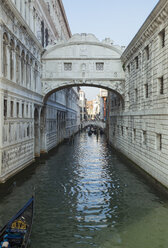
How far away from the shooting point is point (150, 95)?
1320cm

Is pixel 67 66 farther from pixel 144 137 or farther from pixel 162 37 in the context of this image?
pixel 162 37

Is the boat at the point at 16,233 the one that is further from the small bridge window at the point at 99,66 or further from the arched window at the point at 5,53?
the small bridge window at the point at 99,66

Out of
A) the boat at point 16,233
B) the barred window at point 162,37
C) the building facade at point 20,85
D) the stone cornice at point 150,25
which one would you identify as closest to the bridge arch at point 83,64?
the building facade at point 20,85

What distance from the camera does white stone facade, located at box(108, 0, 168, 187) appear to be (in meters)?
11.0

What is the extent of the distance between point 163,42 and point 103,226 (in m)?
8.30

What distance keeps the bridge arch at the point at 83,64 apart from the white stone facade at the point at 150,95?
1.75 meters

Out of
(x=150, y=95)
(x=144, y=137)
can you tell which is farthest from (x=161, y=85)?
(x=144, y=137)

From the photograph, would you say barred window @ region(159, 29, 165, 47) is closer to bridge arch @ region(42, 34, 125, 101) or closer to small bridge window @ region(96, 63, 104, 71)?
bridge arch @ region(42, 34, 125, 101)

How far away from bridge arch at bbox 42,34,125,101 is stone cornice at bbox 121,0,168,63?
2803mm

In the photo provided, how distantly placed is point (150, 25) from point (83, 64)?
7.88m

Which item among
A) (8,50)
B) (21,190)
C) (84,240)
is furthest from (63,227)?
(8,50)

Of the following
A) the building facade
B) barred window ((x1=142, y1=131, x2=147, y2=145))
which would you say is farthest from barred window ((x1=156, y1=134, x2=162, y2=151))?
the building facade

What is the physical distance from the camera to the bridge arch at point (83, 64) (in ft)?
64.2

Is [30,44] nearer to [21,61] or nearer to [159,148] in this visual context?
[21,61]
